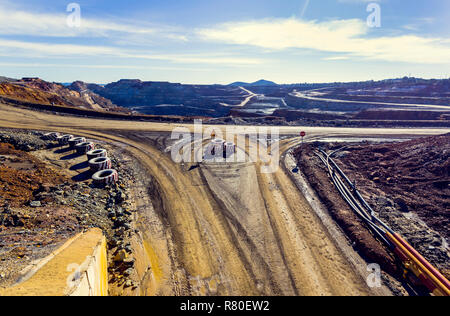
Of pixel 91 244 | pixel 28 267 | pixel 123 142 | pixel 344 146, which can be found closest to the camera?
pixel 28 267

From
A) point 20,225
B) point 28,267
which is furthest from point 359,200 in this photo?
point 20,225

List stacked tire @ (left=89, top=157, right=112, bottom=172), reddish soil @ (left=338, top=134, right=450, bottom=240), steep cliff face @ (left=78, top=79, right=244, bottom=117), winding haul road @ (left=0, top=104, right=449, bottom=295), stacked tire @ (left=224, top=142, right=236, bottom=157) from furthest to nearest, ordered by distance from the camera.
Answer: steep cliff face @ (left=78, top=79, right=244, bottom=117)
stacked tire @ (left=224, top=142, right=236, bottom=157)
stacked tire @ (left=89, top=157, right=112, bottom=172)
reddish soil @ (left=338, top=134, right=450, bottom=240)
winding haul road @ (left=0, top=104, right=449, bottom=295)

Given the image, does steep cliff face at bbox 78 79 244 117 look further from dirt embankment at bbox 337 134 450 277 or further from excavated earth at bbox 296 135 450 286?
excavated earth at bbox 296 135 450 286

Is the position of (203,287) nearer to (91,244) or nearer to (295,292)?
(295,292)

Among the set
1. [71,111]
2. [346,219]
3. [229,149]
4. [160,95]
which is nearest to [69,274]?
[346,219]

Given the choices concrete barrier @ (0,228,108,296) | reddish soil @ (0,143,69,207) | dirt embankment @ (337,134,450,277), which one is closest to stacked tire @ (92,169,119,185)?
reddish soil @ (0,143,69,207)

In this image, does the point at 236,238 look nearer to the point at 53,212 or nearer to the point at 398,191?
the point at 53,212
